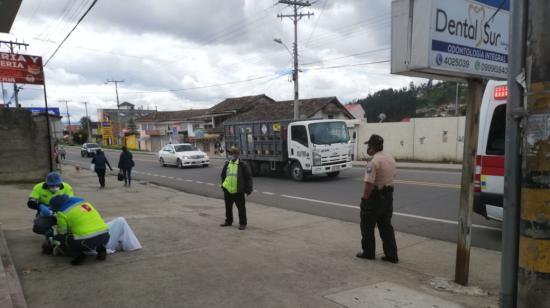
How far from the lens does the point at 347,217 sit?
8.97 meters

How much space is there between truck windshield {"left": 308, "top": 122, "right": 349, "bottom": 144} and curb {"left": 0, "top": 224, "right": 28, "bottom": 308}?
11184mm

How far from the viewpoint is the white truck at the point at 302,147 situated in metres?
14.9

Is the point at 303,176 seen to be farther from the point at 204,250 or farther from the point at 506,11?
the point at 506,11

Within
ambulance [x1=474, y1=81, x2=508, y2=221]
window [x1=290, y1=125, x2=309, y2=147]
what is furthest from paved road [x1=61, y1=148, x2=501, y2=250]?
window [x1=290, y1=125, x2=309, y2=147]

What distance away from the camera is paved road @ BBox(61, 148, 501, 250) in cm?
748

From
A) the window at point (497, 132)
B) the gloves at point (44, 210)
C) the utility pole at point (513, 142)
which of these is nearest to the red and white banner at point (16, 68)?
the gloves at point (44, 210)

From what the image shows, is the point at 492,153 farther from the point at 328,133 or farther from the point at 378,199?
the point at 328,133

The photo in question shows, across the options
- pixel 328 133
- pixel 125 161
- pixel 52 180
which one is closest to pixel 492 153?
pixel 52 180

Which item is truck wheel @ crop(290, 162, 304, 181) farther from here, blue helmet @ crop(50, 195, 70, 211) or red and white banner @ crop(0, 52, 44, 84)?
red and white banner @ crop(0, 52, 44, 84)

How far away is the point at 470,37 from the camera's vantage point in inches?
155

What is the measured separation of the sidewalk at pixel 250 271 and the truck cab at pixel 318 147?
22.2 feet

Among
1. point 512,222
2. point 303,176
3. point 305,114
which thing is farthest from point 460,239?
point 305,114

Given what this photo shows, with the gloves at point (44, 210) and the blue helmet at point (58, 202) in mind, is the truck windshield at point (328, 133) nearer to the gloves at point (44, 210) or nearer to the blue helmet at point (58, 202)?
the gloves at point (44, 210)

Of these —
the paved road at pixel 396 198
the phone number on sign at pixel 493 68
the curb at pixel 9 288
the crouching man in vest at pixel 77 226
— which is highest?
the phone number on sign at pixel 493 68
